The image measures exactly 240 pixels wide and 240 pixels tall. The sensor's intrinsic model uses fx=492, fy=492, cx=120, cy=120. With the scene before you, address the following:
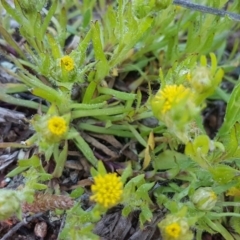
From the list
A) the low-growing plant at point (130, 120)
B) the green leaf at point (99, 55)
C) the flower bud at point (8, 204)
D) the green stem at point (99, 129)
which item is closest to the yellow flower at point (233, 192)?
the low-growing plant at point (130, 120)

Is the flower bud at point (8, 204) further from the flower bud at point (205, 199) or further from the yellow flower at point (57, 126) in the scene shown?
the flower bud at point (205, 199)

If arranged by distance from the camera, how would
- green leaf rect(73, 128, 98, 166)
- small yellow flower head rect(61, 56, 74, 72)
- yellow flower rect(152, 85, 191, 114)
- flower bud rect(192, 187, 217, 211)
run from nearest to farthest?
1. yellow flower rect(152, 85, 191, 114)
2. flower bud rect(192, 187, 217, 211)
3. small yellow flower head rect(61, 56, 74, 72)
4. green leaf rect(73, 128, 98, 166)

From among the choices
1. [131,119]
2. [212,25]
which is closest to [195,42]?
[212,25]

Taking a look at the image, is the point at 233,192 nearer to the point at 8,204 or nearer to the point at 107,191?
the point at 107,191

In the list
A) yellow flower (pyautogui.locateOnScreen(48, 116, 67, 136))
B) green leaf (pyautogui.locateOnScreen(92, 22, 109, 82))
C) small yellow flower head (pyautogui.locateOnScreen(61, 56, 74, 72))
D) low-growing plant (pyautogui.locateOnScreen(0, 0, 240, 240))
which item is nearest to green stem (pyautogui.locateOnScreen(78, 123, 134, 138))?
low-growing plant (pyautogui.locateOnScreen(0, 0, 240, 240))

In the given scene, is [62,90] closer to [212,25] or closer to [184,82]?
[184,82]

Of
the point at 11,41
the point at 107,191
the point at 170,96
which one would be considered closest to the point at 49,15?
the point at 11,41

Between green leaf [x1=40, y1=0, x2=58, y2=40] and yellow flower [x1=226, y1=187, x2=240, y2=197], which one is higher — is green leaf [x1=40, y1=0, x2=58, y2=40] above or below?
above

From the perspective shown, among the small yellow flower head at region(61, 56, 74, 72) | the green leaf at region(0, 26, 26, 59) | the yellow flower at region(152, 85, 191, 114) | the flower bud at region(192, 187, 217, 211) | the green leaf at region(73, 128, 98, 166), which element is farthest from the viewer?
the green leaf at region(0, 26, 26, 59)

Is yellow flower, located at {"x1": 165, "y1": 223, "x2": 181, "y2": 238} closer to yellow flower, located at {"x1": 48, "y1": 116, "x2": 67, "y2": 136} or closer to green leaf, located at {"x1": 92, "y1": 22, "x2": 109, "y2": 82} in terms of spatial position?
yellow flower, located at {"x1": 48, "y1": 116, "x2": 67, "y2": 136}
